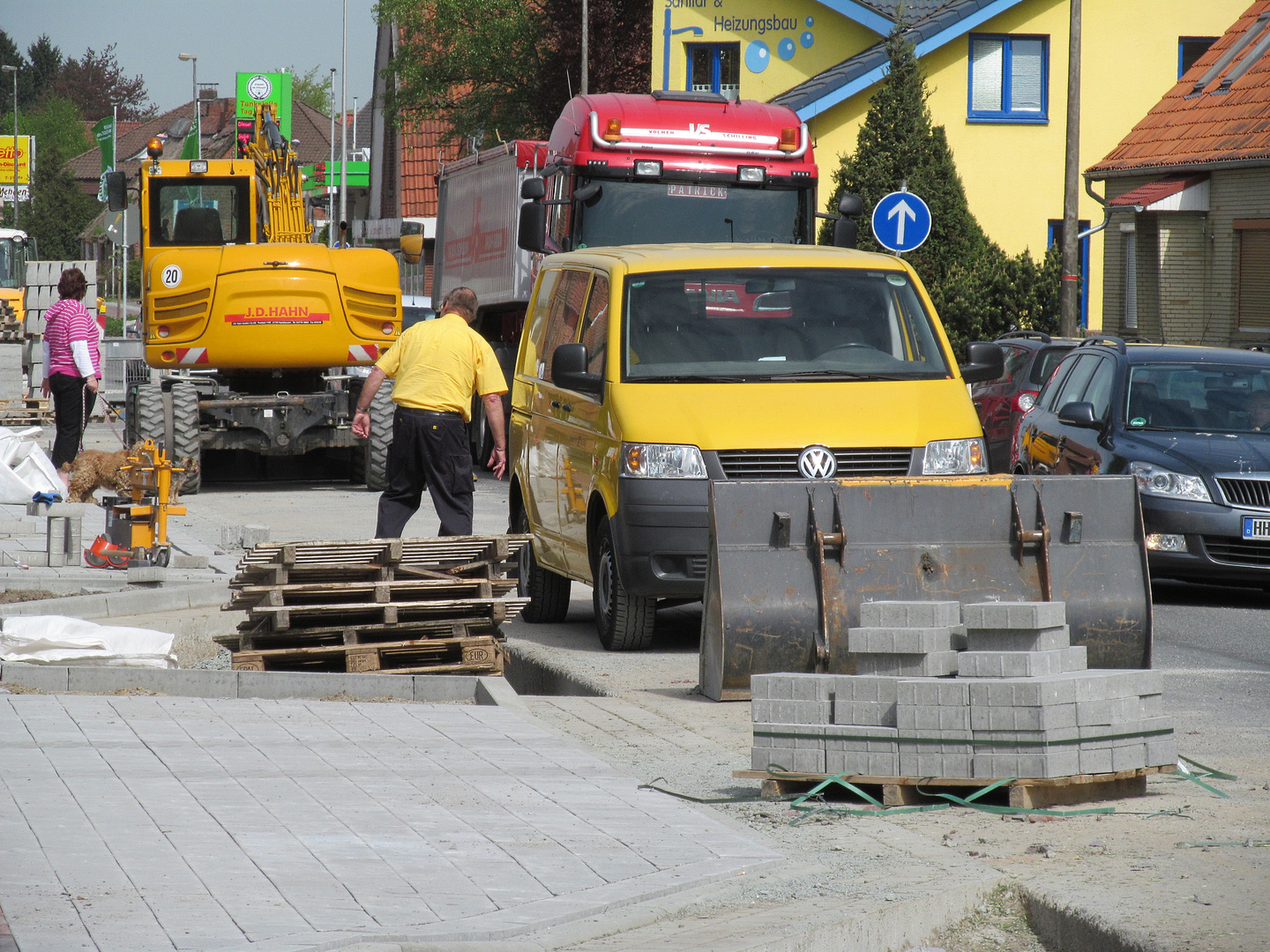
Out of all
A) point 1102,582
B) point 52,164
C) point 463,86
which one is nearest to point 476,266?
point 1102,582

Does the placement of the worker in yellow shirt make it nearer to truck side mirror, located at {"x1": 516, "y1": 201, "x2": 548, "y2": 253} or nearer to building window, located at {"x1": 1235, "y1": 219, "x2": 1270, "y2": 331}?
truck side mirror, located at {"x1": 516, "y1": 201, "x2": 548, "y2": 253}

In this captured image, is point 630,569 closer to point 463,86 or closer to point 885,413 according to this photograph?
point 885,413

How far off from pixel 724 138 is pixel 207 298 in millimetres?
5886

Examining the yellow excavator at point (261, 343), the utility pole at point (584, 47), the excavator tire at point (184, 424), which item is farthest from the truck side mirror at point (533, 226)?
the utility pole at point (584, 47)

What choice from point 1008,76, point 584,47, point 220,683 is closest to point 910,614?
point 220,683

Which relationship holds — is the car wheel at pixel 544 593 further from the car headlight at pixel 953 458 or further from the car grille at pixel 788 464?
the car headlight at pixel 953 458

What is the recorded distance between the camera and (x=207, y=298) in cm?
1914

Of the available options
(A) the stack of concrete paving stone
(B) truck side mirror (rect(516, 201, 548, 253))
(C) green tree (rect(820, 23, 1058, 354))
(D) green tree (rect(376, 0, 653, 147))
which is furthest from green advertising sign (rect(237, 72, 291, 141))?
(A) the stack of concrete paving stone

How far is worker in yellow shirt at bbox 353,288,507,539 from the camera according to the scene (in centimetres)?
1116

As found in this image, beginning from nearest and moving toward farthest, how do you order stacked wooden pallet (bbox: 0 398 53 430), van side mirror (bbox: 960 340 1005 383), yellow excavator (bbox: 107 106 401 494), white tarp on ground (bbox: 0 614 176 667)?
white tarp on ground (bbox: 0 614 176 667), van side mirror (bbox: 960 340 1005 383), yellow excavator (bbox: 107 106 401 494), stacked wooden pallet (bbox: 0 398 53 430)

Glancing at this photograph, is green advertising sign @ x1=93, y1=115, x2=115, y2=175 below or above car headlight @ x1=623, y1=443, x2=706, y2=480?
above

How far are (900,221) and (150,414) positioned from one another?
8467 mm

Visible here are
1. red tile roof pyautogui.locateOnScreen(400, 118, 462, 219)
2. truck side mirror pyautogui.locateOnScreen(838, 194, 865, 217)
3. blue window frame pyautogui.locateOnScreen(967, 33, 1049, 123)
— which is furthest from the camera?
red tile roof pyautogui.locateOnScreen(400, 118, 462, 219)

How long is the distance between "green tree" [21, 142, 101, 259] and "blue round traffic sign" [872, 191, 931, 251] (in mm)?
85163
